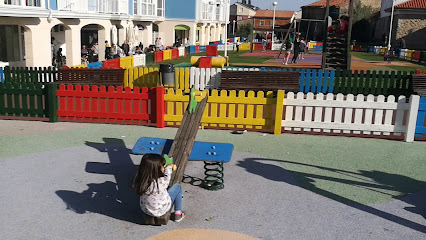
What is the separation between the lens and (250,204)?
6645 mm

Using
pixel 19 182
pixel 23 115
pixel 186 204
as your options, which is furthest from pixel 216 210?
pixel 23 115

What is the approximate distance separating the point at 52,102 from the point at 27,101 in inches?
31.2

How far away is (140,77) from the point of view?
18.8 metres

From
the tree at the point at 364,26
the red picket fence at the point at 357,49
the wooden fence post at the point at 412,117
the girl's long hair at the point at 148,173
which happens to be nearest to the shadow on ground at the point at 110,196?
the girl's long hair at the point at 148,173

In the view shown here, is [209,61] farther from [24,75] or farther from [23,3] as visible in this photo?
[23,3]

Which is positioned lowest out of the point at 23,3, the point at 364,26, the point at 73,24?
the point at 73,24

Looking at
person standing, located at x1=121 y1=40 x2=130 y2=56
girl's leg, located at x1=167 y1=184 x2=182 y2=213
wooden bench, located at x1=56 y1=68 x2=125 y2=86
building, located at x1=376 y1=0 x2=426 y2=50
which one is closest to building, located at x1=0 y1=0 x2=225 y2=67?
person standing, located at x1=121 y1=40 x2=130 y2=56

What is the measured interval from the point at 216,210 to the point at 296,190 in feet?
5.39

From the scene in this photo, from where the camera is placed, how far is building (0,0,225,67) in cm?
2261

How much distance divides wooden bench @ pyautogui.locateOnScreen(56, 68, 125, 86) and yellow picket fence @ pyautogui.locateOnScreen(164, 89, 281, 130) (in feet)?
20.5

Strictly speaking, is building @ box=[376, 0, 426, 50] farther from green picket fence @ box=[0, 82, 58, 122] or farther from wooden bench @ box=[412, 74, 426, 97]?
green picket fence @ box=[0, 82, 58, 122]

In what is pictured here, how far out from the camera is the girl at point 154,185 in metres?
5.36

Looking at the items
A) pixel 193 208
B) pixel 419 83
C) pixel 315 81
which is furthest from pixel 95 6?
pixel 193 208

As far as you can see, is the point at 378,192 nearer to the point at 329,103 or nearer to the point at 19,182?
the point at 329,103
